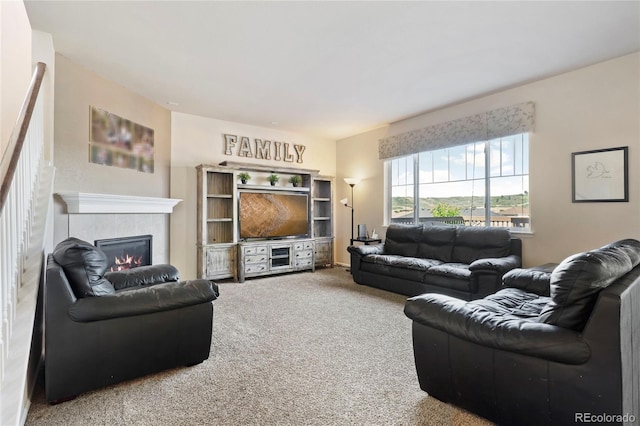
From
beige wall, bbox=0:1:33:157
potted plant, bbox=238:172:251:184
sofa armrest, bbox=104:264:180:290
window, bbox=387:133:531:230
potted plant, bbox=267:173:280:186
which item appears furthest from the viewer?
potted plant, bbox=267:173:280:186

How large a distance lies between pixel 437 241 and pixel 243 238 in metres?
3.07

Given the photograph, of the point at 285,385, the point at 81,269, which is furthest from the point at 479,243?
the point at 81,269

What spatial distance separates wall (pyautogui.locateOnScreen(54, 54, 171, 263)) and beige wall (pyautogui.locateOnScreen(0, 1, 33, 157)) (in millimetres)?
332

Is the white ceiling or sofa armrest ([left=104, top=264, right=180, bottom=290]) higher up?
the white ceiling

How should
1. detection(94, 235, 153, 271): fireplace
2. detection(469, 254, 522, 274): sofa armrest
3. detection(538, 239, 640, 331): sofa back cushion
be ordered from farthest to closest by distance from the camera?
Answer: detection(94, 235, 153, 271): fireplace → detection(469, 254, 522, 274): sofa armrest → detection(538, 239, 640, 331): sofa back cushion

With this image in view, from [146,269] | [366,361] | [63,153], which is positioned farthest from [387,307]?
[63,153]

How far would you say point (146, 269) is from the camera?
9.88 ft

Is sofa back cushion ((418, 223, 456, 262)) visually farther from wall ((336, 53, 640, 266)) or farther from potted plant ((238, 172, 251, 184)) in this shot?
potted plant ((238, 172, 251, 184))

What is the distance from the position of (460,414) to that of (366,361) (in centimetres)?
74

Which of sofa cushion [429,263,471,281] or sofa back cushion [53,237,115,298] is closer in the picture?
sofa back cushion [53,237,115,298]

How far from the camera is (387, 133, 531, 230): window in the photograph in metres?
4.10

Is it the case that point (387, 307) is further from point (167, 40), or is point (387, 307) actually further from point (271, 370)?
point (167, 40)

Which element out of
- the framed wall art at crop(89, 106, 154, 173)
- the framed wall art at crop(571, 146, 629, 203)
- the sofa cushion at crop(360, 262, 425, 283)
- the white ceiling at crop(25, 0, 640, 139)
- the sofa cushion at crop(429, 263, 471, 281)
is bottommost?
the sofa cushion at crop(360, 262, 425, 283)

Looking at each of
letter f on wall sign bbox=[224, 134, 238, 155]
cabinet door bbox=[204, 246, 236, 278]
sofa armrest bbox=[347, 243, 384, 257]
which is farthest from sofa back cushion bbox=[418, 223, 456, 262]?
letter f on wall sign bbox=[224, 134, 238, 155]
